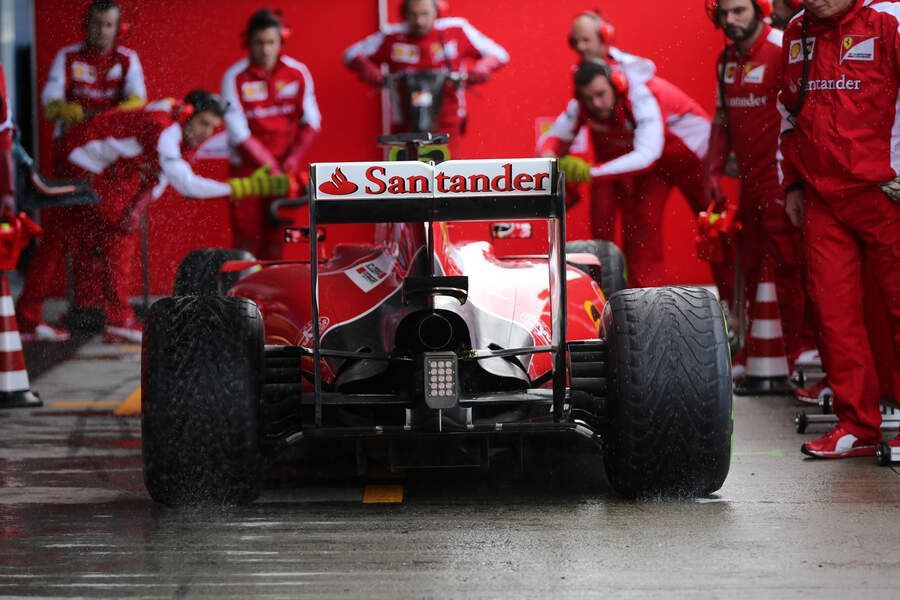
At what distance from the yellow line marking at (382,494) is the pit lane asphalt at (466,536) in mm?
40

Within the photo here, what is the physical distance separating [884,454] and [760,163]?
281 centimetres

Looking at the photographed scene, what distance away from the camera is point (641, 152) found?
10828mm

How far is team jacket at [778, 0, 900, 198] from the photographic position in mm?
5613

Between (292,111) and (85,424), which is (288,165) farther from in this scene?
(85,424)

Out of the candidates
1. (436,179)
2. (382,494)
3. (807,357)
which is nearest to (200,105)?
(807,357)

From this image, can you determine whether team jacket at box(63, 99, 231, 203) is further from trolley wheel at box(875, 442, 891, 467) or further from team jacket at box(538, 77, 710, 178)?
trolley wheel at box(875, 442, 891, 467)

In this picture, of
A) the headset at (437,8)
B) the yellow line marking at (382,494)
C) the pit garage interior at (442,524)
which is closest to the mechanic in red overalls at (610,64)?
the headset at (437,8)

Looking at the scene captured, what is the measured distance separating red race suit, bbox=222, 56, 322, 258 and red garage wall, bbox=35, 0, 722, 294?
1.23 metres

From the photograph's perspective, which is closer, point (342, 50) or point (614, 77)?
point (614, 77)

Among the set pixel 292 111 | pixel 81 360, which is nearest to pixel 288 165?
pixel 292 111

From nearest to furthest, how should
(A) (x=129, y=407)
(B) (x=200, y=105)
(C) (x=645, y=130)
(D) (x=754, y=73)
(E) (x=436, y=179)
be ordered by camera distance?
(E) (x=436, y=179) → (A) (x=129, y=407) → (D) (x=754, y=73) → (C) (x=645, y=130) → (B) (x=200, y=105)

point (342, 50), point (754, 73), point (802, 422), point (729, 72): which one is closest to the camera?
point (802, 422)

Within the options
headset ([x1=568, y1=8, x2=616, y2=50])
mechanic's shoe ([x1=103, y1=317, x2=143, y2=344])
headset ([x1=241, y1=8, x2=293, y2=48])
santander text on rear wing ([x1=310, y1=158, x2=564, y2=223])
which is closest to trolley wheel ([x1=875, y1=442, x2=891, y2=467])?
santander text on rear wing ([x1=310, y1=158, x2=564, y2=223])

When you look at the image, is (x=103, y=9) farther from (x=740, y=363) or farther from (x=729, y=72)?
(x=740, y=363)
